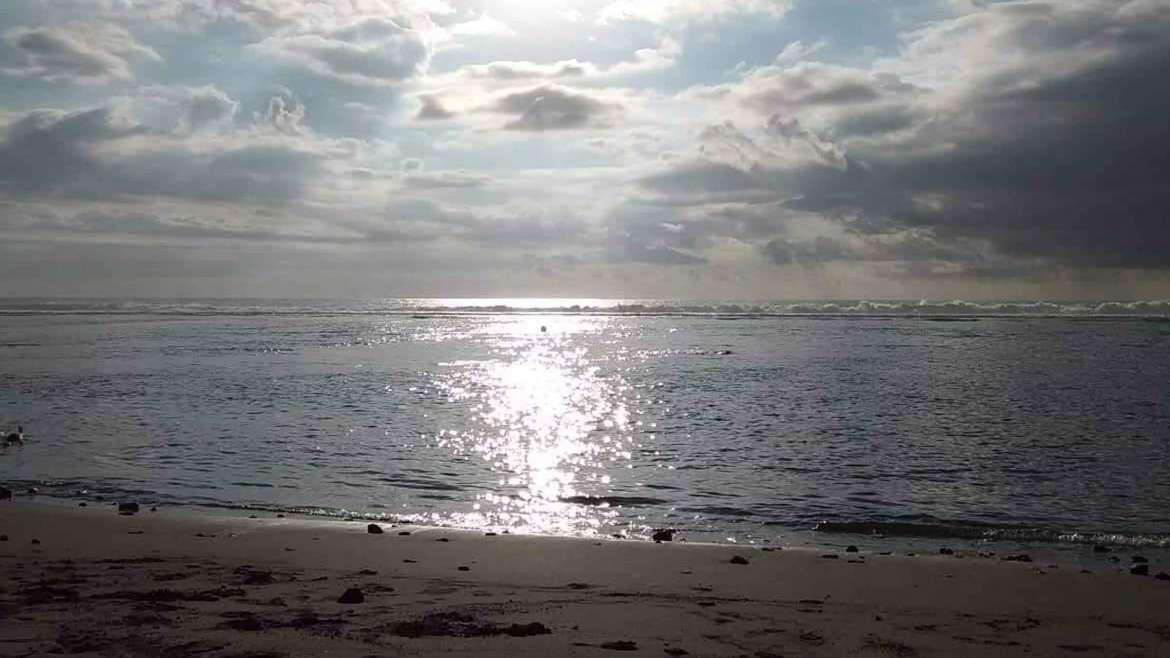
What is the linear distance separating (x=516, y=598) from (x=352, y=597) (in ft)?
4.85

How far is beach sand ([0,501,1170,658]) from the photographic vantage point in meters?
7.10

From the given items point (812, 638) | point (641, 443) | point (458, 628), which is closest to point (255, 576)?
point (458, 628)

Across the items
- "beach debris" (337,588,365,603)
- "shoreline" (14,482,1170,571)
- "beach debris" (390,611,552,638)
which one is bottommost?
"shoreline" (14,482,1170,571)

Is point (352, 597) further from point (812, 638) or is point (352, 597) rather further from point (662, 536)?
point (662, 536)

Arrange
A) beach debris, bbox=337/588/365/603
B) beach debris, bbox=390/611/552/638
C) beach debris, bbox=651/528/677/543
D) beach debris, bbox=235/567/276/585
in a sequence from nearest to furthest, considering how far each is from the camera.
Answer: beach debris, bbox=390/611/552/638, beach debris, bbox=337/588/365/603, beach debris, bbox=235/567/276/585, beach debris, bbox=651/528/677/543

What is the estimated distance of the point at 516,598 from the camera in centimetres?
856

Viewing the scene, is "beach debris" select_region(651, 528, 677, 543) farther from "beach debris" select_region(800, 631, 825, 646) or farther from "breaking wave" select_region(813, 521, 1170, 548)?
"beach debris" select_region(800, 631, 825, 646)

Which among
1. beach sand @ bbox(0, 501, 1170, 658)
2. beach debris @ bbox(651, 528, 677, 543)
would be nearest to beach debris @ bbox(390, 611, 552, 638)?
beach sand @ bbox(0, 501, 1170, 658)

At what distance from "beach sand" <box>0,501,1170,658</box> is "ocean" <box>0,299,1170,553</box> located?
1.85 meters

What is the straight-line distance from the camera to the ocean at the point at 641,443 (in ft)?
44.2

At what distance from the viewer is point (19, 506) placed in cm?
1320

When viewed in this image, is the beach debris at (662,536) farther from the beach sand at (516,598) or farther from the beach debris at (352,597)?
the beach debris at (352,597)

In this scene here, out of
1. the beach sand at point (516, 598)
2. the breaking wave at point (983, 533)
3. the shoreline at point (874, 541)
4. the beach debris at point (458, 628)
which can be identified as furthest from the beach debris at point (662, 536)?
the beach debris at point (458, 628)

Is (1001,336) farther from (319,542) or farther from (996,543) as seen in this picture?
(319,542)
